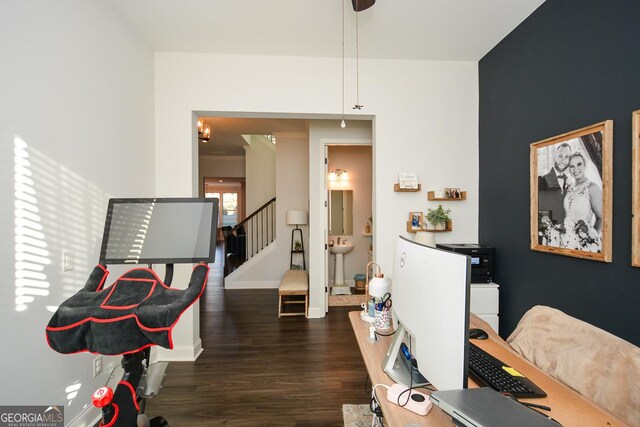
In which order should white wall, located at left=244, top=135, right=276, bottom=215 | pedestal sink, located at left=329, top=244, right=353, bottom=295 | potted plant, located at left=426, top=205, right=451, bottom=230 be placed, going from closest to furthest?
1. potted plant, located at left=426, top=205, right=451, bottom=230
2. pedestal sink, located at left=329, top=244, right=353, bottom=295
3. white wall, located at left=244, top=135, right=276, bottom=215

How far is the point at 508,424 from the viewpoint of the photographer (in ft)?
2.10

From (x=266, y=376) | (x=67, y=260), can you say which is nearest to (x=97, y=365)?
(x=67, y=260)

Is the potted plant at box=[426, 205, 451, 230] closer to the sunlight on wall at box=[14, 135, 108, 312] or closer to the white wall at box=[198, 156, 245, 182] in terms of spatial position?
the sunlight on wall at box=[14, 135, 108, 312]

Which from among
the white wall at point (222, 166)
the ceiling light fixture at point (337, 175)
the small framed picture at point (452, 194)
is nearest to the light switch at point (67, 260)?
the small framed picture at point (452, 194)

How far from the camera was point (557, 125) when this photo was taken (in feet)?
6.80

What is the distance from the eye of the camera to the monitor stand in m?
1.09

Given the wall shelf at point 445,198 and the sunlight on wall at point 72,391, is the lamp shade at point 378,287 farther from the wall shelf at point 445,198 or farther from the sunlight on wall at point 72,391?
the sunlight on wall at point 72,391

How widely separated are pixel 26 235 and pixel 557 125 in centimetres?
344

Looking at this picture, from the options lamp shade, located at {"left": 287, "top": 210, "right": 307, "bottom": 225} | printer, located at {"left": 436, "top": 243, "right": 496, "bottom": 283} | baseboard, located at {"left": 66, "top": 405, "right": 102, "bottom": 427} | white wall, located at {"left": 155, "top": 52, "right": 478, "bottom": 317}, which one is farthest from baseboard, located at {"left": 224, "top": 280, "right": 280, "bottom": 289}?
printer, located at {"left": 436, "top": 243, "right": 496, "bottom": 283}

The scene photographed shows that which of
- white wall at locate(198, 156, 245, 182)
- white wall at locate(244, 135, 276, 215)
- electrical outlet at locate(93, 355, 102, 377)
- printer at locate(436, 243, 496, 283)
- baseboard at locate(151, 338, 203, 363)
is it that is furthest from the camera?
white wall at locate(198, 156, 245, 182)

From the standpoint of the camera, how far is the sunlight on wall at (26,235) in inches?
56.3

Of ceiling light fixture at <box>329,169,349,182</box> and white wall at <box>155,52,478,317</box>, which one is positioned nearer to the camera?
white wall at <box>155,52,478,317</box>

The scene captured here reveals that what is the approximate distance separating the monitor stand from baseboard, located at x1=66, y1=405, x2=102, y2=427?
80.5 inches

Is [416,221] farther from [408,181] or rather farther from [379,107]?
[379,107]
